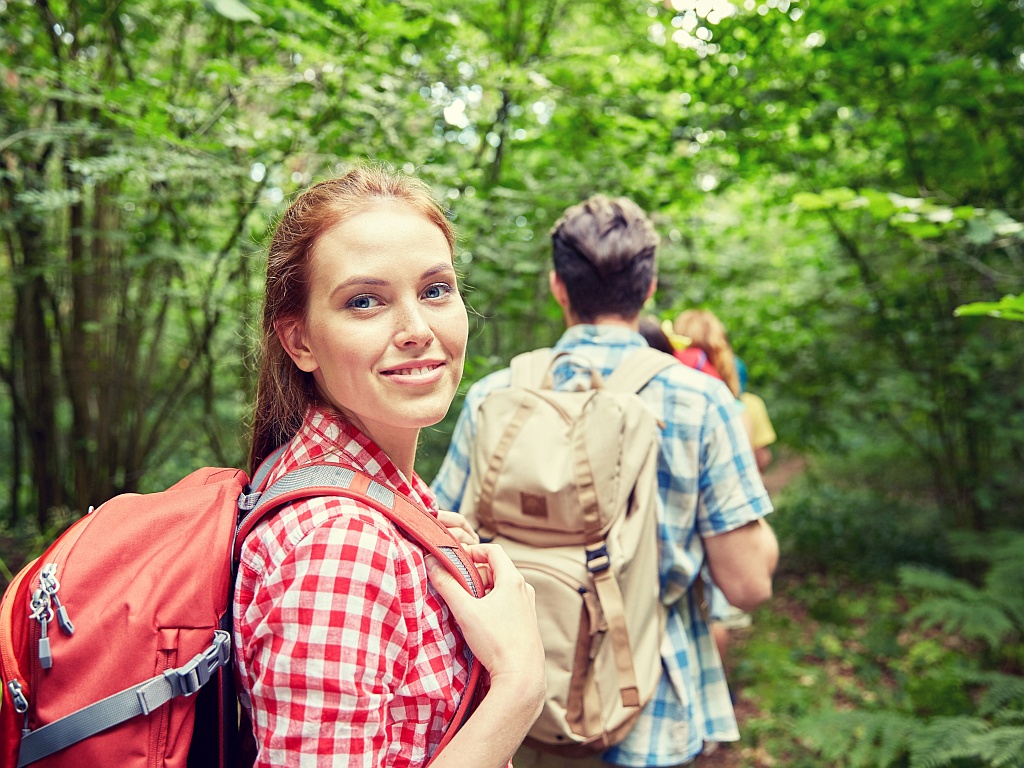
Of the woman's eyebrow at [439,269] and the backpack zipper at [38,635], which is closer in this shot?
the backpack zipper at [38,635]

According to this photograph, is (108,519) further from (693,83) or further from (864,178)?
(864,178)

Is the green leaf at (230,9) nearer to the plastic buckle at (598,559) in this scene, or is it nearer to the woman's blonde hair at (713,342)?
the plastic buckle at (598,559)

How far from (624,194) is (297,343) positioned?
2.92m

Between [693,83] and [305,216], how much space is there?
10.4 ft

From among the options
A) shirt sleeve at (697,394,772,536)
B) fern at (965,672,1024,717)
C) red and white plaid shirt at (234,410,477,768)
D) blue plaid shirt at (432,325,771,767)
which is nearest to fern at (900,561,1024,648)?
fern at (965,672,1024,717)

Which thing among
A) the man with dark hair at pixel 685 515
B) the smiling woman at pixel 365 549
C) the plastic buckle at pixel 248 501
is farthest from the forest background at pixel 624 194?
the plastic buckle at pixel 248 501

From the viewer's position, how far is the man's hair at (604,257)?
199 cm

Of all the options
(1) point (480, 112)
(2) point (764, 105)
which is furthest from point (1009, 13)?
(1) point (480, 112)

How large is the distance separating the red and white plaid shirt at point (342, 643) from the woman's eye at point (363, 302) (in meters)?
0.29

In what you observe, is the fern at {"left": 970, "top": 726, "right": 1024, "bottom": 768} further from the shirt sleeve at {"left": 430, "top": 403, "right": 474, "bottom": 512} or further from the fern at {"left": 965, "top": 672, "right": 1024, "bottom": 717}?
the shirt sleeve at {"left": 430, "top": 403, "right": 474, "bottom": 512}

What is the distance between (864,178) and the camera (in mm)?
4941

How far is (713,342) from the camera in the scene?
133 inches

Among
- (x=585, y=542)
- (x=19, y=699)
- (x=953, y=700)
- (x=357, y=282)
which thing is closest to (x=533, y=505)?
(x=585, y=542)

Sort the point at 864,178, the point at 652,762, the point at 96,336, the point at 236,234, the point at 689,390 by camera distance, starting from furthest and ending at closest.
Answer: the point at 864,178, the point at 96,336, the point at 236,234, the point at 689,390, the point at 652,762
